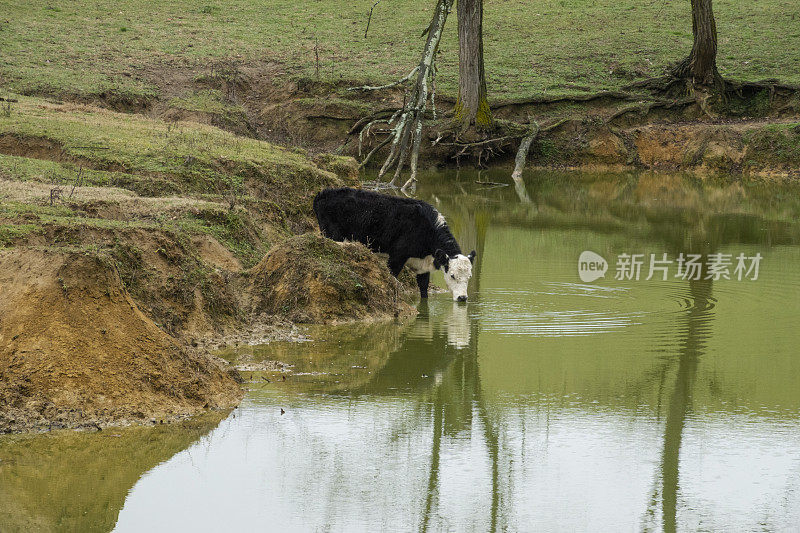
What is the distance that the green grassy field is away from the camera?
3444 centimetres

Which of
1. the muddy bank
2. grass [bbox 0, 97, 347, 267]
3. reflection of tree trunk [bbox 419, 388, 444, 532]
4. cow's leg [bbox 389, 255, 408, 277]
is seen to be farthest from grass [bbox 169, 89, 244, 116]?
reflection of tree trunk [bbox 419, 388, 444, 532]

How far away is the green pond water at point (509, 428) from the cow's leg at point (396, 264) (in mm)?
623

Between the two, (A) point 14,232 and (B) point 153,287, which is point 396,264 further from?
(A) point 14,232

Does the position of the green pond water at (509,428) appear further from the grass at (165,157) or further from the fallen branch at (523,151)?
the fallen branch at (523,151)

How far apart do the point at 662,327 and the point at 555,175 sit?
56.8ft

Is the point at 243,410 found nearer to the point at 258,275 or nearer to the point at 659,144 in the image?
the point at 258,275

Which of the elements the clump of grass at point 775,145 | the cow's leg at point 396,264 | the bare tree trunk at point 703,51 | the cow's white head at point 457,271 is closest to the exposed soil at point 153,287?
the cow's leg at point 396,264

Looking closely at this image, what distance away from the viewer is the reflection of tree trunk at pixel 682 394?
736 cm

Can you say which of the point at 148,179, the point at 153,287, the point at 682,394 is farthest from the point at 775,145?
the point at 153,287

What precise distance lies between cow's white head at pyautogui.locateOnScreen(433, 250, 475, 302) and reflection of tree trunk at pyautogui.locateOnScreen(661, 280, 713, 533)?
9.49ft

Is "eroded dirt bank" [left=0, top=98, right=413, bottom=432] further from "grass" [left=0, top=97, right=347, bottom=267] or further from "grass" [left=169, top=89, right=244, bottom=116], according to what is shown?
"grass" [left=169, top=89, right=244, bottom=116]

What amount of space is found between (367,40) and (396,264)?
2973 centimetres

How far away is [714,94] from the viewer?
32.0 meters

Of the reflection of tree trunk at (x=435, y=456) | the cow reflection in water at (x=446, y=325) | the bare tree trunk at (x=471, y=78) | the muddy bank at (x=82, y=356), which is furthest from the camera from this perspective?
the bare tree trunk at (x=471, y=78)
